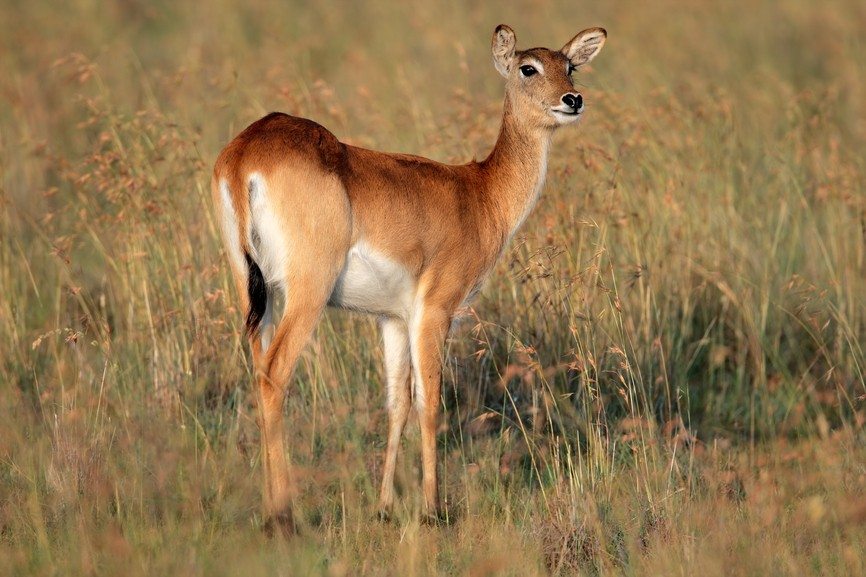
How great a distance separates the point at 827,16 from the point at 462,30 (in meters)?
4.46

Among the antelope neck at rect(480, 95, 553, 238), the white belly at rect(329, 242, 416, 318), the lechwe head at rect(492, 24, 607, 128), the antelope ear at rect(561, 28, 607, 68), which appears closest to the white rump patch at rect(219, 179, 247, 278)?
the white belly at rect(329, 242, 416, 318)

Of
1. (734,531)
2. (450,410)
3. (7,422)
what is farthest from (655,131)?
(7,422)

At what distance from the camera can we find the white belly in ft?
16.4

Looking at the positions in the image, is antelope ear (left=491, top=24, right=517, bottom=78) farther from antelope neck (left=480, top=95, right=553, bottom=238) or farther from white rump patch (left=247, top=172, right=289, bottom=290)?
white rump patch (left=247, top=172, right=289, bottom=290)

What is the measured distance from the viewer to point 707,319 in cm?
740

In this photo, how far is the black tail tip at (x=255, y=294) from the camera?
475cm

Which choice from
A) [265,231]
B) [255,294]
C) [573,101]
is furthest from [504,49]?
[255,294]

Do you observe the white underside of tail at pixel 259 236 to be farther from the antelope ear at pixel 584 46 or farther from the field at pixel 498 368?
the antelope ear at pixel 584 46

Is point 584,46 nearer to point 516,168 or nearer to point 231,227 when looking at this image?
point 516,168

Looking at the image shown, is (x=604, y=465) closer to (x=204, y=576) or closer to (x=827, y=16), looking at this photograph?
(x=204, y=576)

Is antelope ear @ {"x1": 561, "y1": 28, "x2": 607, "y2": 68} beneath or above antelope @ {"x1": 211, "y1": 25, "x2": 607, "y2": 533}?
above

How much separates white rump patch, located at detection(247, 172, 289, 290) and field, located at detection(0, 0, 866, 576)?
80 centimetres

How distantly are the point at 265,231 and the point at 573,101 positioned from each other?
1.88 m

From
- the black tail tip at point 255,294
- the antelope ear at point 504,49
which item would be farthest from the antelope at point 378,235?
the antelope ear at point 504,49
